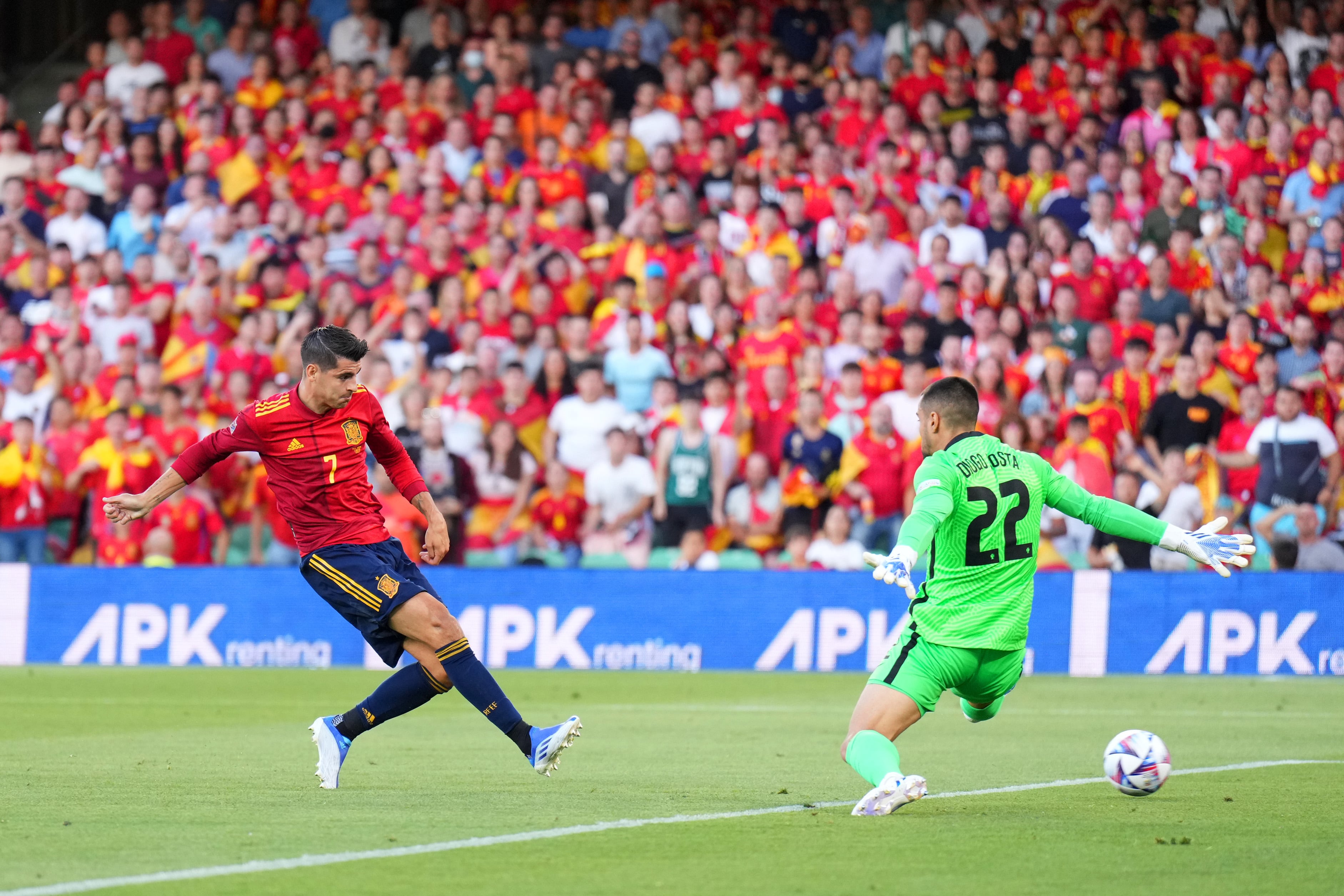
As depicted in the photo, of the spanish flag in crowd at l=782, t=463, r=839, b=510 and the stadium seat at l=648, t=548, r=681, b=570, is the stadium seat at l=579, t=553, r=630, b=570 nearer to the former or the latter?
the stadium seat at l=648, t=548, r=681, b=570

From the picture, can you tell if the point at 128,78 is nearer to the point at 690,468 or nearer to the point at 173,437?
the point at 173,437

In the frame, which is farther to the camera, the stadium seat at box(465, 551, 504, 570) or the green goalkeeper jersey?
the stadium seat at box(465, 551, 504, 570)

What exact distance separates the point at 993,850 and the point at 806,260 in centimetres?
1317

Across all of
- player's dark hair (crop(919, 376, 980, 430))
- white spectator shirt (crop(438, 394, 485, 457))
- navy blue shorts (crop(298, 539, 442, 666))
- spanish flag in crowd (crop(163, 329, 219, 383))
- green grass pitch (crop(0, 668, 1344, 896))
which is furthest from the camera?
spanish flag in crowd (crop(163, 329, 219, 383))

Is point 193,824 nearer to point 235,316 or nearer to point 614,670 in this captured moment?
point 614,670

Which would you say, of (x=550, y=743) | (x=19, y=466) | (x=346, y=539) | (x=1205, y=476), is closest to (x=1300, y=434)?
(x=1205, y=476)

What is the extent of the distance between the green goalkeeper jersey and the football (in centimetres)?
70

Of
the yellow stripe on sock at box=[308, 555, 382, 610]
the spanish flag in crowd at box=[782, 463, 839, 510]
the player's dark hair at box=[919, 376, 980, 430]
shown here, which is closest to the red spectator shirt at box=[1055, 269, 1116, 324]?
the spanish flag in crowd at box=[782, 463, 839, 510]

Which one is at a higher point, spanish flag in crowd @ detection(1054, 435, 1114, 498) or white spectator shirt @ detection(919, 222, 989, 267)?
white spectator shirt @ detection(919, 222, 989, 267)

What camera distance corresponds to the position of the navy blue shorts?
776cm

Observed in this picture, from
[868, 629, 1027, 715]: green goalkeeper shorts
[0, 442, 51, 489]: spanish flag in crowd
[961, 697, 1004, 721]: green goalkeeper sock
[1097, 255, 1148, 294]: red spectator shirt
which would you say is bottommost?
[961, 697, 1004, 721]: green goalkeeper sock

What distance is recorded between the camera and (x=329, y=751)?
25.7 feet

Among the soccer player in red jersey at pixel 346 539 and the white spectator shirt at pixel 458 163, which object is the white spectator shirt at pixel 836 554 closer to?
the white spectator shirt at pixel 458 163

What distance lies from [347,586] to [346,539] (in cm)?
24
